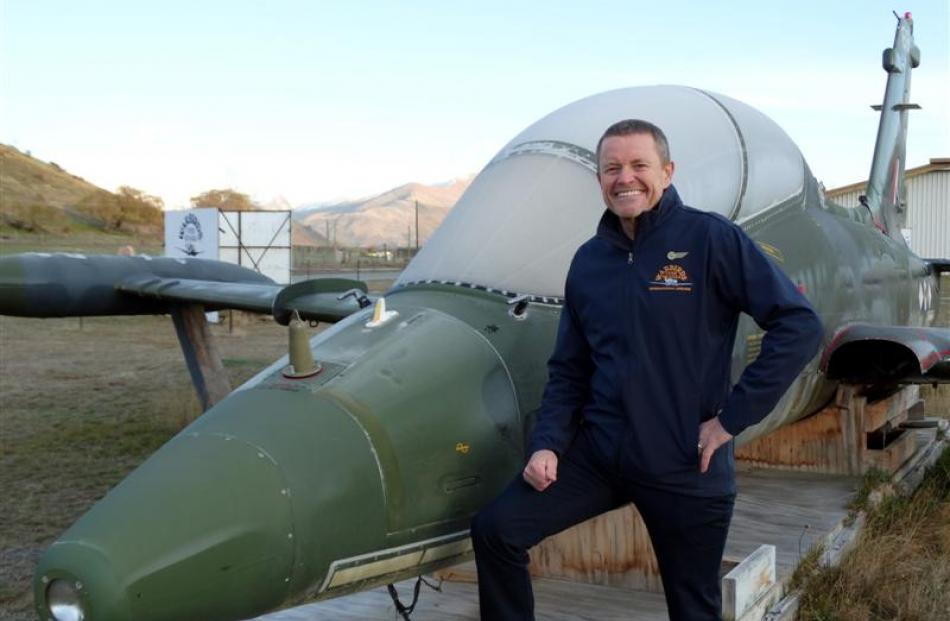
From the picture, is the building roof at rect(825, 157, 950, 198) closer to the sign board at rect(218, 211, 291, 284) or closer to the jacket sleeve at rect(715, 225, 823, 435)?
the sign board at rect(218, 211, 291, 284)

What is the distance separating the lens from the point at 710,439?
283 cm

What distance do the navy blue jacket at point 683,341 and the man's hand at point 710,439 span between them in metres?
0.02

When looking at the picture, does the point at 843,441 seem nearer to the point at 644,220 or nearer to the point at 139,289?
the point at 644,220

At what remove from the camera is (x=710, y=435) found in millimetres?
2834

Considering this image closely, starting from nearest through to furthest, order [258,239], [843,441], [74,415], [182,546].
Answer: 1. [182,546]
2. [843,441]
3. [74,415]
4. [258,239]

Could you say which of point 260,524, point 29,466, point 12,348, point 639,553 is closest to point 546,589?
point 639,553

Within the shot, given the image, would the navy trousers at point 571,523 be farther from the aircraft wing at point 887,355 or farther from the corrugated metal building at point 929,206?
the corrugated metal building at point 929,206

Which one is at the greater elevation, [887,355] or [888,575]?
[887,355]

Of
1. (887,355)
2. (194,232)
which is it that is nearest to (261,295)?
(887,355)

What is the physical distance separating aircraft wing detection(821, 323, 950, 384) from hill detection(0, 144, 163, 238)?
2228 inches

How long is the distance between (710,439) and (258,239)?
64.8 feet

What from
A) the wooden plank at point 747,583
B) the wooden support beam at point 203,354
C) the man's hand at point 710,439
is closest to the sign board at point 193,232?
the wooden support beam at point 203,354

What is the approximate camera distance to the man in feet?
9.32

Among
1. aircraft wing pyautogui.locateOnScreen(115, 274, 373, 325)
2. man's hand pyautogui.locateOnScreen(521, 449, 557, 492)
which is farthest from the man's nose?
aircraft wing pyautogui.locateOnScreen(115, 274, 373, 325)
